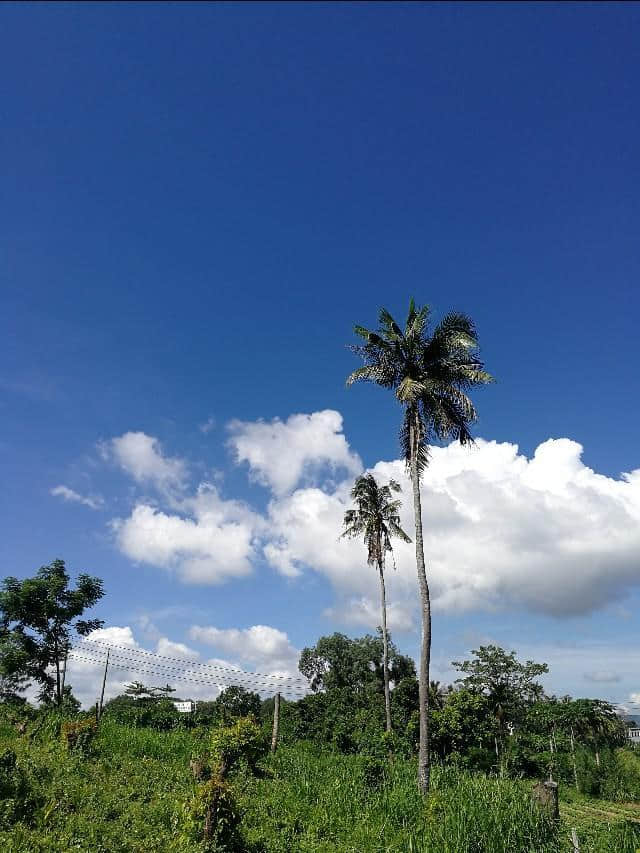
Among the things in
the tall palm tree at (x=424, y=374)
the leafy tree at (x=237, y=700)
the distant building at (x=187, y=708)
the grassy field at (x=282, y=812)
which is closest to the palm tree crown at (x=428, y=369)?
the tall palm tree at (x=424, y=374)

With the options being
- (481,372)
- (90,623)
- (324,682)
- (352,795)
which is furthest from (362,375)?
(324,682)

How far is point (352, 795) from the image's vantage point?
1434 cm

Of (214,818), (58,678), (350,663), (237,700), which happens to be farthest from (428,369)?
(350,663)

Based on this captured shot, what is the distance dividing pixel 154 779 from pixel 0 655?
58.2 feet

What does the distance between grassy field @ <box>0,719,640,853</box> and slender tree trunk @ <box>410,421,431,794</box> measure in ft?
2.62

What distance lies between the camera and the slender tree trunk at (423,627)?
16875mm

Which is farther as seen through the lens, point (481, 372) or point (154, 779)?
point (481, 372)

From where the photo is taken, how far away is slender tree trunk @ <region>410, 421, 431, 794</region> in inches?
664

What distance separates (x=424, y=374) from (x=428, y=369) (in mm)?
286

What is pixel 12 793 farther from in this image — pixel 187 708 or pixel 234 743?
pixel 187 708

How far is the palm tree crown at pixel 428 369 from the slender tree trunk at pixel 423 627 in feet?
1.98

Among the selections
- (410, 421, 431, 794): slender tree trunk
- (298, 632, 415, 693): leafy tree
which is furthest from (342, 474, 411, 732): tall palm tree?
(298, 632, 415, 693): leafy tree

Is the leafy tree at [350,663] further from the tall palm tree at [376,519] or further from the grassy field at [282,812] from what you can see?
the grassy field at [282,812]

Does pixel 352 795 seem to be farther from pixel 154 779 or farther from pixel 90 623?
pixel 90 623
